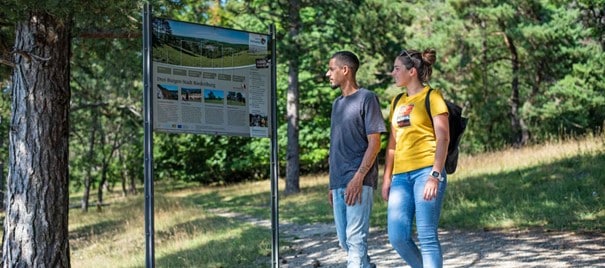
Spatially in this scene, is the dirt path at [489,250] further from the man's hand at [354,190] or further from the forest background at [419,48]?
the forest background at [419,48]

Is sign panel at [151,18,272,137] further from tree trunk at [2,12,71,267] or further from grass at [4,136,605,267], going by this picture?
grass at [4,136,605,267]

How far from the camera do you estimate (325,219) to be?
1258 cm

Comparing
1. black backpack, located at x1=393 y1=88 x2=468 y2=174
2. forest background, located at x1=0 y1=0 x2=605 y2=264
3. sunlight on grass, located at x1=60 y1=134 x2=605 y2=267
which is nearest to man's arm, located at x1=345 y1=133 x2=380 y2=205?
black backpack, located at x1=393 y1=88 x2=468 y2=174

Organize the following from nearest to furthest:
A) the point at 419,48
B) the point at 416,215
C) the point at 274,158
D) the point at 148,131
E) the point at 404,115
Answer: the point at 416,215 < the point at 404,115 < the point at 148,131 < the point at 274,158 < the point at 419,48

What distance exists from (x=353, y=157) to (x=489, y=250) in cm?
331

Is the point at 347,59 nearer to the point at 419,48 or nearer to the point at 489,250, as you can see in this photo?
the point at 489,250

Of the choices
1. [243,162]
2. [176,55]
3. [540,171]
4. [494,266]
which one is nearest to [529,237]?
[494,266]

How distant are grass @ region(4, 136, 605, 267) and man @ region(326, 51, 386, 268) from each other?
10.7 ft

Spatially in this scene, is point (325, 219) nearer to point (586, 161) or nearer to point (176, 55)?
point (586, 161)

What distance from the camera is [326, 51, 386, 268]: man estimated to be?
470 centimetres

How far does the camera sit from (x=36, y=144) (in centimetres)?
732

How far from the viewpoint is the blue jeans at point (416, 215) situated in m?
4.44

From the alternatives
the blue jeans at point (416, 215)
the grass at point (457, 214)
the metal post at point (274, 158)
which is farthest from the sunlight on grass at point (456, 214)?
the blue jeans at point (416, 215)

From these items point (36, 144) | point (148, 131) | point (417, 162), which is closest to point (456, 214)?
point (36, 144)
